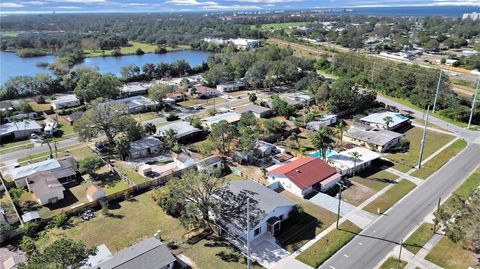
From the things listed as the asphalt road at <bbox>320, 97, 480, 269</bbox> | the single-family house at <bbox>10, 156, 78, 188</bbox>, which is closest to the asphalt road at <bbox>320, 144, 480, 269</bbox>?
the asphalt road at <bbox>320, 97, 480, 269</bbox>

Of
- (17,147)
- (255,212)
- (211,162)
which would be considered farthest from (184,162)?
(17,147)

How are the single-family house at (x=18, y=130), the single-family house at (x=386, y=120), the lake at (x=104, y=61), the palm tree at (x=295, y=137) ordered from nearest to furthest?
the palm tree at (x=295, y=137) < the single-family house at (x=18, y=130) < the single-family house at (x=386, y=120) < the lake at (x=104, y=61)

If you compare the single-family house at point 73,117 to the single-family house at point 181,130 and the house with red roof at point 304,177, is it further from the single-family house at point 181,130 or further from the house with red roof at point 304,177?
the house with red roof at point 304,177

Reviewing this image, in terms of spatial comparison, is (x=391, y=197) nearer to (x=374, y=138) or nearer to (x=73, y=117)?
(x=374, y=138)

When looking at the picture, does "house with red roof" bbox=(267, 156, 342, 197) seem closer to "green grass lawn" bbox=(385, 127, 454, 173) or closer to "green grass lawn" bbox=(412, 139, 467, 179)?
"green grass lawn" bbox=(385, 127, 454, 173)

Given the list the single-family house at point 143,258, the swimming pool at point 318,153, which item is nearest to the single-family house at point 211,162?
the swimming pool at point 318,153

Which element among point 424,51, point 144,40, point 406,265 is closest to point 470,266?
point 406,265
